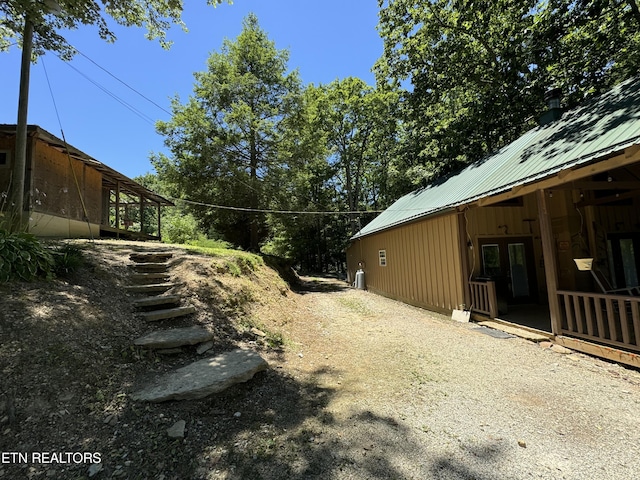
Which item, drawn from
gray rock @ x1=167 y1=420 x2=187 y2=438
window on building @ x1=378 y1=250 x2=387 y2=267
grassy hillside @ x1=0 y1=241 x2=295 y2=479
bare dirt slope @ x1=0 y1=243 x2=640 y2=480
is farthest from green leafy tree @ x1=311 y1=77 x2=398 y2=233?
gray rock @ x1=167 y1=420 x2=187 y2=438

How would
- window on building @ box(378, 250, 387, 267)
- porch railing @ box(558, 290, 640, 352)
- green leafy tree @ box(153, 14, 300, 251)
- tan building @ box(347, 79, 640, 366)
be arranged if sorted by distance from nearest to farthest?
porch railing @ box(558, 290, 640, 352) < tan building @ box(347, 79, 640, 366) < window on building @ box(378, 250, 387, 267) < green leafy tree @ box(153, 14, 300, 251)

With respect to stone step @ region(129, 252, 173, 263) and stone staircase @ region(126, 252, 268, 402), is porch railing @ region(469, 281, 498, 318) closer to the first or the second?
stone staircase @ region(126, 252, 268, 402)

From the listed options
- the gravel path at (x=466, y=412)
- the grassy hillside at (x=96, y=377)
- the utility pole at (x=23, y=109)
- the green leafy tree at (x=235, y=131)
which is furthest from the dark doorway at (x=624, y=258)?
the utility pole at (x=23, y=109)

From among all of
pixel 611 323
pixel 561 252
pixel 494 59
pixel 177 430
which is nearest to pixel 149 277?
pixel 177 430

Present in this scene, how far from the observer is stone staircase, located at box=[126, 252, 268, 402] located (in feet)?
10.0

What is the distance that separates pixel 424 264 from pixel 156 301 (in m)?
7.43

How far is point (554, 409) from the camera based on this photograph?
10.3ft

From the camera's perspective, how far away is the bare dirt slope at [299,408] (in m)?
2.30

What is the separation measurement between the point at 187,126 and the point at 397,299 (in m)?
12.6

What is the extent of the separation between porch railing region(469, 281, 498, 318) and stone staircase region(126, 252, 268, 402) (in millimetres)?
5620

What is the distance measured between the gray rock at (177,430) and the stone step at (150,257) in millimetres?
4575

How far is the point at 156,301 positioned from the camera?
4754mm

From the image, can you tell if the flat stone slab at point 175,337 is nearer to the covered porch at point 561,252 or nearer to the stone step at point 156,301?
the stone step at point 156,301

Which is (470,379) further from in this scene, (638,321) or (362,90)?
(362,90)
